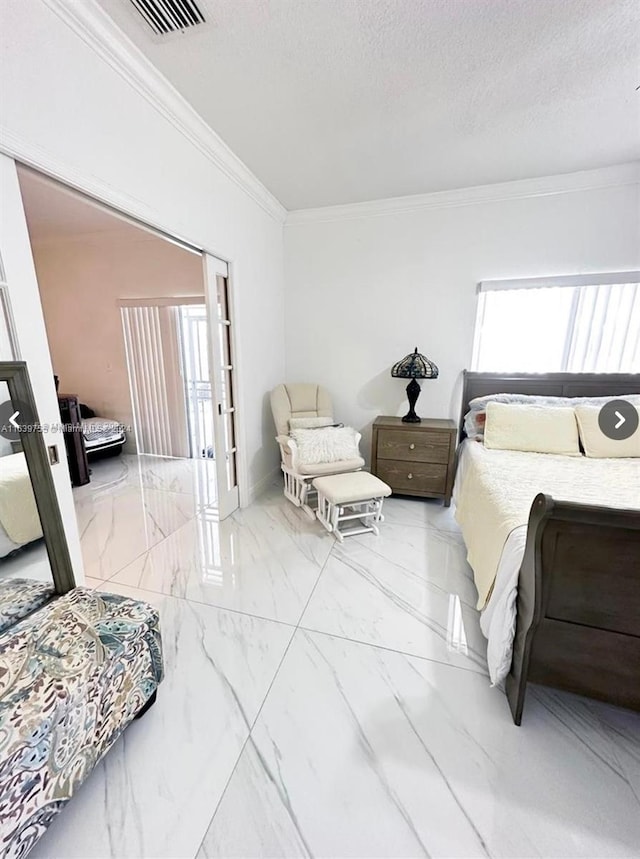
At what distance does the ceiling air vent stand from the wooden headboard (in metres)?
2.94

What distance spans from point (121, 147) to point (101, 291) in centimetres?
325

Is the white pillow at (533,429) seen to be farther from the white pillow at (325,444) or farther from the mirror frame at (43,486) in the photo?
the mirror frame at (43,486)

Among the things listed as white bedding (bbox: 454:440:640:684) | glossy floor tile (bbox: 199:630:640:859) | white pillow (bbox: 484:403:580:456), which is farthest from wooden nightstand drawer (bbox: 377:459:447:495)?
glossy floor tile (bbox: 199:630:640:859)

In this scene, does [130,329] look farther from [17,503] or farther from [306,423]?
[17,503]

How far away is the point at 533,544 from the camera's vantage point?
1214mm

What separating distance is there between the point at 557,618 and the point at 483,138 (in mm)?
2884

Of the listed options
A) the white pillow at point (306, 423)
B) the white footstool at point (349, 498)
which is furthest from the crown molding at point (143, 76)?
the white footstool at point (349, 498)

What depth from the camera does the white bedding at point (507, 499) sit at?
145 centimetres

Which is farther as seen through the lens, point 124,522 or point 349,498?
point 124,522

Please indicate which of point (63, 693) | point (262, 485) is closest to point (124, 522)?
point (262, 485)

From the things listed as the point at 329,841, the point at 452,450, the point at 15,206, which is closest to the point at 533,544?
the point at 329,841

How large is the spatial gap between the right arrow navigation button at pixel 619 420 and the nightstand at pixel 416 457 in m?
1.05

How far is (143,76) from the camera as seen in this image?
1750 millimetres

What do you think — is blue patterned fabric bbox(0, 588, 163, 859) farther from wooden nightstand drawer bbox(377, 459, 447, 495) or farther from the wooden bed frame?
wooden nightstand drawer bbox(377, 459, 447, 495)
